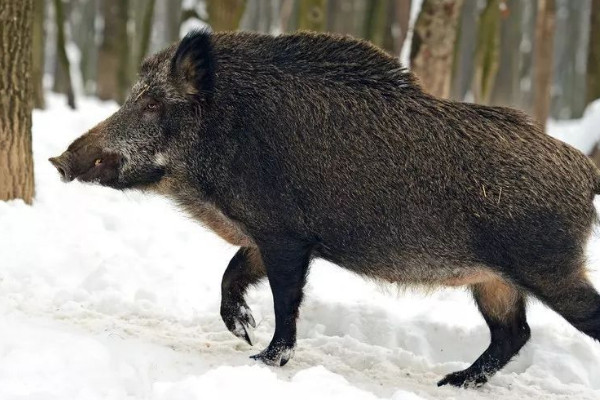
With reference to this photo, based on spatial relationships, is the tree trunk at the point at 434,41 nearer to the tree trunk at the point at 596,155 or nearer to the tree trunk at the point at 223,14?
the tree trunk at the point at 596,155

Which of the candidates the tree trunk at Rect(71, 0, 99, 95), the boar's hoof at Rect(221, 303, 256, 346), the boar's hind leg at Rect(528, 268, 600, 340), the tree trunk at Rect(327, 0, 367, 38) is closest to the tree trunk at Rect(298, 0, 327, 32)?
the boar's hoof at Rect(221, 303, 256, 346)

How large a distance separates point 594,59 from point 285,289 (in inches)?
332

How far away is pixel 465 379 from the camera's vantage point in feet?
18.1

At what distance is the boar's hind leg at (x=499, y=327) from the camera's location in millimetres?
5590

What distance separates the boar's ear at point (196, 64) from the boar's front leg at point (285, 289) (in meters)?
1.00

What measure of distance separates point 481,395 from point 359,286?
74.6 inches

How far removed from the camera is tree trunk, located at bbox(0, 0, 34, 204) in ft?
24.3

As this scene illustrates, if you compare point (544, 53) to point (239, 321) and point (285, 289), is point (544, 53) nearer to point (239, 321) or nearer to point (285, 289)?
point (239, 321)

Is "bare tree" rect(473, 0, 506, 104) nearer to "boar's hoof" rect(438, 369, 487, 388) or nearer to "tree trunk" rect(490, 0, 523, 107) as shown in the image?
"boar's hoof" rect(438, 369, 487, 388)

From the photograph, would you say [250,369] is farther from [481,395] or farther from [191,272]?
[191,272]

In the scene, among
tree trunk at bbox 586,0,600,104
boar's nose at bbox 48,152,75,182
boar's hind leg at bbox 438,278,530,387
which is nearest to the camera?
boar's nose at bbox 48,152,75,182

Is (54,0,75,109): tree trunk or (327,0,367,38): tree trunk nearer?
(54,0,75,109): tree trunk

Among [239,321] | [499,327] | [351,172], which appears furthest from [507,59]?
[351,172]

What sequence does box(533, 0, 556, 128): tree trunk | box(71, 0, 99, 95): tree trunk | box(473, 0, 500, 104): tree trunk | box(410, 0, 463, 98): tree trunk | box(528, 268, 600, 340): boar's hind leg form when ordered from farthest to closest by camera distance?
box(71, 0, 99, 95): tree trunk
box(473, 0, 500, 104): tree trunk
box(533, 0, 556, 128): tree trunk
box(410, 0, 463, 98): tree trunk
box(528, 268, 600, 340): boar's hind leg
